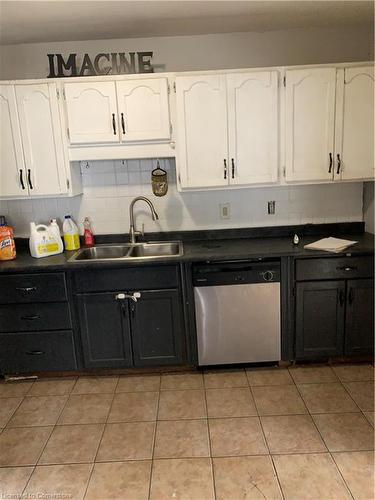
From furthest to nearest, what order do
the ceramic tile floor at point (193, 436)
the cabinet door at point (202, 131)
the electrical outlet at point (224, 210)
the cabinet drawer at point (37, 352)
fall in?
1. the electrical outlet at point (224, 210)
2. the cabinet drawer at point (37, 352)
3. the cabinet door at point (202, 131)
4. the ceramic tile floor at point (193, 436)

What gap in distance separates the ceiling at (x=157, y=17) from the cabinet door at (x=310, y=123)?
0.36 metres

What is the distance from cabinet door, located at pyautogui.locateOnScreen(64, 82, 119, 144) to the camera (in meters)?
2.60

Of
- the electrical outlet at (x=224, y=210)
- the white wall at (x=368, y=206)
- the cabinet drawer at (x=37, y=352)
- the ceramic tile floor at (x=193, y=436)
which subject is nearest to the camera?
the ceramic tile floor at (x=193, y=436)

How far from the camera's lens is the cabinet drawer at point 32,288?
263cm

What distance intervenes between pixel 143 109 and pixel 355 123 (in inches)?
55.5

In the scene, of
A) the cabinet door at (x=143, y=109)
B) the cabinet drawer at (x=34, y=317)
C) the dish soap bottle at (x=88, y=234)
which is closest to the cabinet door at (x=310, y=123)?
the cabinet door at (x=143, y=109)

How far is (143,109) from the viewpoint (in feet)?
8.63

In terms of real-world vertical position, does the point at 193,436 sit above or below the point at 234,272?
below

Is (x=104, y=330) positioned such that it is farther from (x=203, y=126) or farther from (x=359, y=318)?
(x=359, y=318)

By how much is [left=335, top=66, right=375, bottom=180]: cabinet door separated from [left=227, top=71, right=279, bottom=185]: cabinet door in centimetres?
43

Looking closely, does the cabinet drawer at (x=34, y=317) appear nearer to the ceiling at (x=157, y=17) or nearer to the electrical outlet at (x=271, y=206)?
the electrical outlet at (x=271, y=206)

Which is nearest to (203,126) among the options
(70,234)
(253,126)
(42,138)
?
(253,126)

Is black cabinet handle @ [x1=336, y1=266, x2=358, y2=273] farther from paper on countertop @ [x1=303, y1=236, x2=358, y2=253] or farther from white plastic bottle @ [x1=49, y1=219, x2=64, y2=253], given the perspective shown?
white plastic bottle @ [x1=49, y1=219, x2=64, y2=253]

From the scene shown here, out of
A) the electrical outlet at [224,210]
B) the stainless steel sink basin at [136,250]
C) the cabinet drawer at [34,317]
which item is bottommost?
the cabinet drawer at [34,317]
